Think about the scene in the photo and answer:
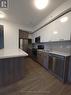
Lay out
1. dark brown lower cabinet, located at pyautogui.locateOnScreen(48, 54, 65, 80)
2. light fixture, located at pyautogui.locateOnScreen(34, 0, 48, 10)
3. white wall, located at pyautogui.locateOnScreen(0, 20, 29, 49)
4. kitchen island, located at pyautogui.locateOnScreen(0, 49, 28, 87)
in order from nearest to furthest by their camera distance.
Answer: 1. kitchen island, located at pyautogui.locateOnScreen(0, 49, 28, 87)
2. dark brown lower cabinet, located at pyautogui.locateOnScreen(48, 54, 65, 80)
3. light fixture, located at pyautogui.locateOnScreen(34, 0, 48, 10)
4. white wall, located at pyautogui.locateOnScreen(0, 20, 29, 49)

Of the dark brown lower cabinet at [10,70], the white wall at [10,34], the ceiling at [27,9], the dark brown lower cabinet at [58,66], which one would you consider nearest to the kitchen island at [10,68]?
the dark brown lower cabinet at [10,70]

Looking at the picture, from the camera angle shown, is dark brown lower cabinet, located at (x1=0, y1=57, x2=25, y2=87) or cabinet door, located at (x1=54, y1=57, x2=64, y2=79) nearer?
dark brown lower cabinet, located at (x1=0, y1=57, x2=25, y2=87)

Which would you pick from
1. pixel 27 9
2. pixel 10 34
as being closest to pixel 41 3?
pixel 27 9

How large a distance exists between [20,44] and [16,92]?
15.2 feet

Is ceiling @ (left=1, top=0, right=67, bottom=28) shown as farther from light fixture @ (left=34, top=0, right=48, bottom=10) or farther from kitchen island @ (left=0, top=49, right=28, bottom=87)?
kitchen island @ (left=0, top=49, right=28, bottom=87)

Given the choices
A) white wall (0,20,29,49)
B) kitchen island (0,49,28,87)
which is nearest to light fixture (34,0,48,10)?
kitchen island (0,49,28,87)

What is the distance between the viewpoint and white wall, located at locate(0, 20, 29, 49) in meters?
5.31

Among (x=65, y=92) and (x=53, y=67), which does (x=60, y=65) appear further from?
(x=65, y=92)

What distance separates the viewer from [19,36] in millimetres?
6238

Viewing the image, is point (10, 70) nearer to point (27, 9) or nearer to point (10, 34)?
point (27, 9)

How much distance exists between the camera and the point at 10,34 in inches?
218

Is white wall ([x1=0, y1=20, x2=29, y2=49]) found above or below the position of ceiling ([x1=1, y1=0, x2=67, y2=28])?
below

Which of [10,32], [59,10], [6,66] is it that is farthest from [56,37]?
[10,32]

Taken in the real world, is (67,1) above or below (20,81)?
above
